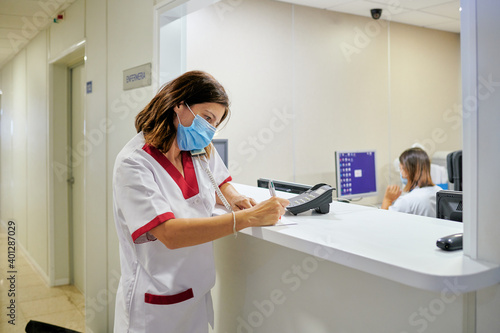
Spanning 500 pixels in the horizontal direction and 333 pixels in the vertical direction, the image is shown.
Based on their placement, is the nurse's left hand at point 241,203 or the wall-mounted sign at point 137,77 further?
the wall-mounted sign at point 137,77

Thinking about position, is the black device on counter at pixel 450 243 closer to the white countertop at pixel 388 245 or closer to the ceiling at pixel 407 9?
the white countertop at pixel 388 245

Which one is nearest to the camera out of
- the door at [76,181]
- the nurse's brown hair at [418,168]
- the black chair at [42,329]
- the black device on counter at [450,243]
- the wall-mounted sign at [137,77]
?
the black device on counter at [450,243]

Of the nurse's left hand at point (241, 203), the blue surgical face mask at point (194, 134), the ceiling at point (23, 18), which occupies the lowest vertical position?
the nurse's left hand at point (241, 203)

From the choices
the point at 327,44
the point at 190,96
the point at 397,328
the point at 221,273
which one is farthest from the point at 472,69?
the point at 327,44

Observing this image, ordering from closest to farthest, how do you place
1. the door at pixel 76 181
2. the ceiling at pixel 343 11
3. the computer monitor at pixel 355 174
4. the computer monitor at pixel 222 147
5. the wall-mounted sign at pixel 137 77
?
the wall-mounted sign at pixel 137 77
the computer monitor at pixel 222 147
the ceiling at pixel 343 11
the computer monitor at pixel 355 174
the door at pixel 76 181

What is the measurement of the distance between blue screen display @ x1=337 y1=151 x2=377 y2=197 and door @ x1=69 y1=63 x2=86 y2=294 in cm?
239

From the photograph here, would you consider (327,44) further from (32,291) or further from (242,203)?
(32,291)

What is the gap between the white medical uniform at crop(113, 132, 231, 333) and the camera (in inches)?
54.3

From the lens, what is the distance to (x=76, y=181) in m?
4.21

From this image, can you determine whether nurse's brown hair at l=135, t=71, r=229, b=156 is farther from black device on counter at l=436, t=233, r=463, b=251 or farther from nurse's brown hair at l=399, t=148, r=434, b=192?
nurse's brown hair at l=399, t=148, r=434, b=192

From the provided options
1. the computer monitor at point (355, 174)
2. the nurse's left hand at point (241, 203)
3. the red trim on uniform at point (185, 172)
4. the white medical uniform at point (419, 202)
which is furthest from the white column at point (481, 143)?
the computer monitor at point (355, 174)

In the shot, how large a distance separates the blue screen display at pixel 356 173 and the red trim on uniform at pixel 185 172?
248 centimetres

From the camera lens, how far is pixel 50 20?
4.02 m

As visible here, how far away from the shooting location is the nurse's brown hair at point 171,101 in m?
1.46
